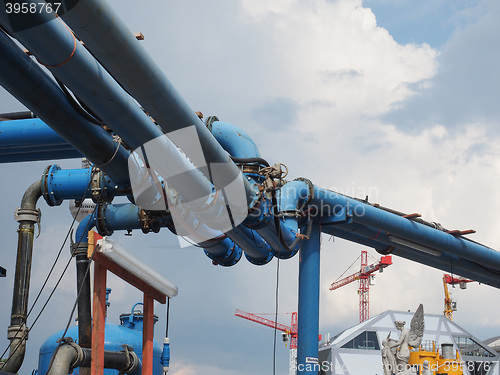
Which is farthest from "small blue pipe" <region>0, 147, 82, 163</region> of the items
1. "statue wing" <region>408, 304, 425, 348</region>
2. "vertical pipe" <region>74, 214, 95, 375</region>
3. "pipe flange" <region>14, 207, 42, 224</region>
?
"statue wing" <region>408, 304, 425, 348</region>

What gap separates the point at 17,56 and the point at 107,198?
21.8 feet

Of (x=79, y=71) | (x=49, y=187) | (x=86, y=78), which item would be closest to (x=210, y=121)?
(x=49, y=187)

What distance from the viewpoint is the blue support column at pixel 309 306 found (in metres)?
19.3

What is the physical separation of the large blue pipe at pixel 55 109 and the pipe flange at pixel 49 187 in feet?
14.8

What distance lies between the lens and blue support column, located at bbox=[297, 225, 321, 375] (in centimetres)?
1928

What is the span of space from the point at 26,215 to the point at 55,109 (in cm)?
579

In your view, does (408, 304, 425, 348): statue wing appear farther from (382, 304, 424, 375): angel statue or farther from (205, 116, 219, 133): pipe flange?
(205, 116, 219, 133): pipe flange

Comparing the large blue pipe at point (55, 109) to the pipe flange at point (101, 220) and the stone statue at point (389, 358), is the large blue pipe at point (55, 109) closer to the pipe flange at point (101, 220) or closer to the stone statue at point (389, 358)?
the pipe flange at point (101, 220)

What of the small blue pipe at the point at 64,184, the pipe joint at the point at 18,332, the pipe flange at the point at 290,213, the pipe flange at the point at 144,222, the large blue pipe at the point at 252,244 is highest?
the small blue pipe at the point at 64,184

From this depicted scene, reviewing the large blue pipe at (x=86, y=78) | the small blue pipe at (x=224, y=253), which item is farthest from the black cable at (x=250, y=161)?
the small blue pipe at (x=224, y=253)

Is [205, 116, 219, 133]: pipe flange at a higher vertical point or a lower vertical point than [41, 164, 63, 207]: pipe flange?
higher

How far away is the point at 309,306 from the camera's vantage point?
19.7 m

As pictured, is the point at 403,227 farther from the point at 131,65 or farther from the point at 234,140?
the point at 131,65

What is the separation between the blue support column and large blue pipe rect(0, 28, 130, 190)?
8174mm
